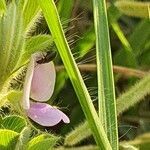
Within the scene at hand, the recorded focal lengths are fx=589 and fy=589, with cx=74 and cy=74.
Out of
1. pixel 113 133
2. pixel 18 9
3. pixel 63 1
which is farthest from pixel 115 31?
pixel 18 9

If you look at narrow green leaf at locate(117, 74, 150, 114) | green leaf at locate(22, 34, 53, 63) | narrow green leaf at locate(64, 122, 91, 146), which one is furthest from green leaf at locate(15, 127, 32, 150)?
narrow green leaf at locate(117, 74, 150, 114)

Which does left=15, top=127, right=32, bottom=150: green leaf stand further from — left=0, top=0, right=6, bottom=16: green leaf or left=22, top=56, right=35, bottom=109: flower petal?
left=0, top=0, right=6, bottom=16: green leaf

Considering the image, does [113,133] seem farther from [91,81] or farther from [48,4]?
[91,81]

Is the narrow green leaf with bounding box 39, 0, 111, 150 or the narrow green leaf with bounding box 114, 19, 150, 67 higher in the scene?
the narrow green leaf with bounding box 39, 0, 111, 150

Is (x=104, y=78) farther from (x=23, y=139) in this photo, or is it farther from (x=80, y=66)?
(x=80, y=66)

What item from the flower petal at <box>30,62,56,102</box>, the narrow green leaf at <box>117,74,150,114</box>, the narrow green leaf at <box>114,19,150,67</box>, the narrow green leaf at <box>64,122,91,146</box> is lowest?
the narrow green leaf at <box>64,122,91,146</box>

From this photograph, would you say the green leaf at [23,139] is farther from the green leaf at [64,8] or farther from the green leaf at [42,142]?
the green leaf at [64,8]

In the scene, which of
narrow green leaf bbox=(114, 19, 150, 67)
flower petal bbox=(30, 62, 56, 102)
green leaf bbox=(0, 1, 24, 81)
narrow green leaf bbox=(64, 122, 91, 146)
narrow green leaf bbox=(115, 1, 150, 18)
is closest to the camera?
green leaf bbox=(0, 1, 24, 81)
